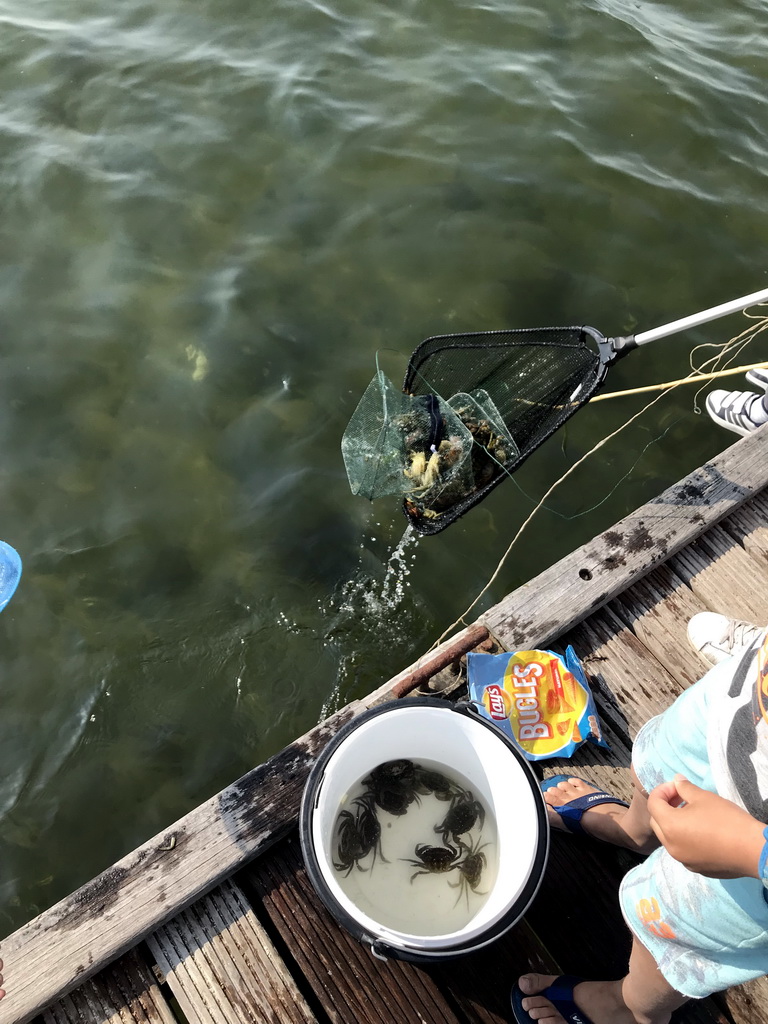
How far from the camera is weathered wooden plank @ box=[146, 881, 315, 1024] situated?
2631 mm

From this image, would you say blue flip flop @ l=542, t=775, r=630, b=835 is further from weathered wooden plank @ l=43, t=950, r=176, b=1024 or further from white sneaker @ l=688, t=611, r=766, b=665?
weathered wooden plank @ l=43, t=950, r=176, b=1024

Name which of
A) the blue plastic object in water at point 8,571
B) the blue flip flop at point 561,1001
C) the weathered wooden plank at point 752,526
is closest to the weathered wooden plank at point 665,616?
the weathered wooden plank at point 752,526

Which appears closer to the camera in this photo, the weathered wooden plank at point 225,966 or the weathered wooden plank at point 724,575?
the weathered wooden plank at point 225,966

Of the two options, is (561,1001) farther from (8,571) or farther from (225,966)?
(8,571)

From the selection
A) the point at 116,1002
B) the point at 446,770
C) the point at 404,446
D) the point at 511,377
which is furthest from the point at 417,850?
the point at 511,377

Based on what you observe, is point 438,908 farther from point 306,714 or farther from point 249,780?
point 306,714

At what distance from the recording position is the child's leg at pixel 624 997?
7.79ft

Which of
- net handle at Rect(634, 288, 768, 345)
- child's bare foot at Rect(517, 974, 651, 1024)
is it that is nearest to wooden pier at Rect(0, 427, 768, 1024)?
child's bare foot at Rect(517, 974, 651, 1024)

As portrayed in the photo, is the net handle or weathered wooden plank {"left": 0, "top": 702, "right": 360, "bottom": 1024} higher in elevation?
the net handle

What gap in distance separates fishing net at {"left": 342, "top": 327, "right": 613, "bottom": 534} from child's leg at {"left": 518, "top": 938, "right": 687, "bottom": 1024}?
205cm

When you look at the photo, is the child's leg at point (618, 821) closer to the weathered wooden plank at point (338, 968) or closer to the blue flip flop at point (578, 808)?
the blue flip flop at point (578, 808)

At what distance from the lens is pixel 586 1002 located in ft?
8.41

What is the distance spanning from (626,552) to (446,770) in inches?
61.9

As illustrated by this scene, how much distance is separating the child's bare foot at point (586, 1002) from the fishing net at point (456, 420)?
2.06 m
